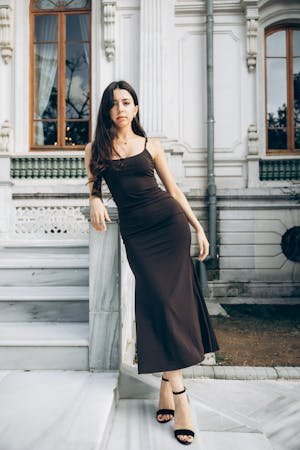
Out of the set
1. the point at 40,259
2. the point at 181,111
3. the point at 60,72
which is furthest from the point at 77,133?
the point at 40,259

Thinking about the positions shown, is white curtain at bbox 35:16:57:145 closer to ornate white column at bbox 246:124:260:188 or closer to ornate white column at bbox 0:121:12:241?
ornate white column at bbox 0:121:12:241

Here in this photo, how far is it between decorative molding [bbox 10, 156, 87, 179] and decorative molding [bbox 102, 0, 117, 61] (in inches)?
79.8

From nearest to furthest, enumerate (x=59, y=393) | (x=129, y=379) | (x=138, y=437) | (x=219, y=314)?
(x=138, y=437) < (x=59, y=393) < (x=129, y=379) < (x=219, y=314)

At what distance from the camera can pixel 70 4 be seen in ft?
24.5

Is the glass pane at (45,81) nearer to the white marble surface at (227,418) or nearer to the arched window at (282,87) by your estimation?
the arched window at (282,87)

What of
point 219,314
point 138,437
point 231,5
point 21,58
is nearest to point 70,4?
point 21,58

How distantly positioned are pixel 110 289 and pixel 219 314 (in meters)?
3.27

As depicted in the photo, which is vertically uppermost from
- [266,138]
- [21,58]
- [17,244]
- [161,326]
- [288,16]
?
[288,16]

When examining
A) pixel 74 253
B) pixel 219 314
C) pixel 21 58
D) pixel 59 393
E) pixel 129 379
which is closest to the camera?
pixel 59 393

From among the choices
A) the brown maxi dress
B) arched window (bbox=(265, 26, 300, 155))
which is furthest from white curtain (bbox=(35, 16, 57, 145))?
the brown maxi dress

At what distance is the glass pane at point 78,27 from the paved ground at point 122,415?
6.35 metres

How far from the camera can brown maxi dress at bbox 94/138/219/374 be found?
2.38 m

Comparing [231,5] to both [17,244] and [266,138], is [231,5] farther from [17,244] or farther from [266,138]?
[17,244]

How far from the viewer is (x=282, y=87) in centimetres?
770
